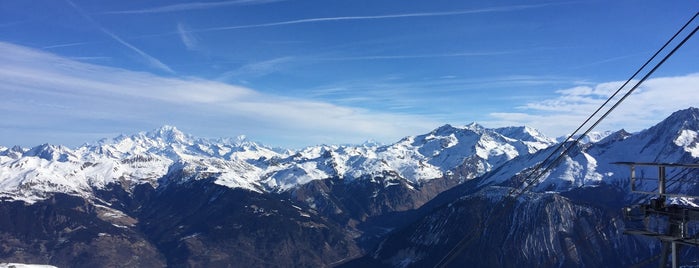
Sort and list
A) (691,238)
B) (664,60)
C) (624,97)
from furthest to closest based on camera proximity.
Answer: (624,97) < (664,60) < (691,238)

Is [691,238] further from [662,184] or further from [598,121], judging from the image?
[598,121]

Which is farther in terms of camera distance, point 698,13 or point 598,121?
point 598,121

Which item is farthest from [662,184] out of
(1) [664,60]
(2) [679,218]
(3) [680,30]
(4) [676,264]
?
(3) [680,30]

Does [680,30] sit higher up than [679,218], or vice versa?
[680,30]

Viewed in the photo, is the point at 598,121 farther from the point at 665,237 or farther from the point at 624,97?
the point at 665,237

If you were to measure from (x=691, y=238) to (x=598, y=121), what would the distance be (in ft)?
29.2

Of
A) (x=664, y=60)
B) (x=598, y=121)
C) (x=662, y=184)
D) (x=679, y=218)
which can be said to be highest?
(x=664, y=60)

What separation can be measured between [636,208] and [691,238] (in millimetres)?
2224

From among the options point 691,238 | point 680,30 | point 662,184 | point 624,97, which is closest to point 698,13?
point 680,30

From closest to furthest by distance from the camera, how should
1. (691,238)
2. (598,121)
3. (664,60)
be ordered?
(691,238) → (664,60) → (598,121)

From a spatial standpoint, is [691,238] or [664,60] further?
[664,60]

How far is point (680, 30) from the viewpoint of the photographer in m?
21.8

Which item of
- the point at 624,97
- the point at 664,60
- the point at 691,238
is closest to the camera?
the point at 691,238

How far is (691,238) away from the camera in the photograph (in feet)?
64.2
